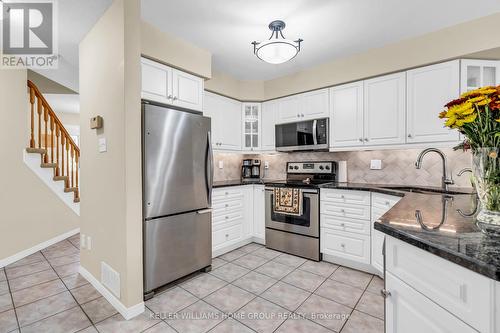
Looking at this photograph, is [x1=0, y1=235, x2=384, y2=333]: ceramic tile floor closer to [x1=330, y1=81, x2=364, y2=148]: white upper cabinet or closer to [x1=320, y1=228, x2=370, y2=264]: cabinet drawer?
[x1=320, y1=228, x2=370, y2=264]: cabinet drawer

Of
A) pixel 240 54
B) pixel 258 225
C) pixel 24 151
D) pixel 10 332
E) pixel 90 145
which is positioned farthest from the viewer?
pixel 258 225

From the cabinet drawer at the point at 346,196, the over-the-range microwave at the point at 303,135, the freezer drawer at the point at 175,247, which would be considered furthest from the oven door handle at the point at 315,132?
the freezer drawer at the point at 175,247

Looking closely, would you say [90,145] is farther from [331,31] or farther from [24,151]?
[331,31]

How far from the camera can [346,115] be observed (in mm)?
3078

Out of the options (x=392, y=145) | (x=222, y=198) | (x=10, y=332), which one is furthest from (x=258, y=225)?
(x=10, y=332)

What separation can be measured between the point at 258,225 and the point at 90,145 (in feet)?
7.62

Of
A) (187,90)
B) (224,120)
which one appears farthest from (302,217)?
(187,90)

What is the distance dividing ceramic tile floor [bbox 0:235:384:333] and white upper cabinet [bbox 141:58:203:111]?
1.89 meters

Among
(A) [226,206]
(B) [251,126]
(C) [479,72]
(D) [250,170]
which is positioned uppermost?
(C) [479,72]

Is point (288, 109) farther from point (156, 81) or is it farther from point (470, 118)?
point (470, 118)

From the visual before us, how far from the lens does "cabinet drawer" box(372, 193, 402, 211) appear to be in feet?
7.77

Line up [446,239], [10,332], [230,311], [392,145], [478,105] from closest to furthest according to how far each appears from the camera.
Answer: [446,239], [478,105], [10,332], [230,311], [392,145]

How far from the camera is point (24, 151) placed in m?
3.23

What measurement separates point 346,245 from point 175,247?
1.90 meters
